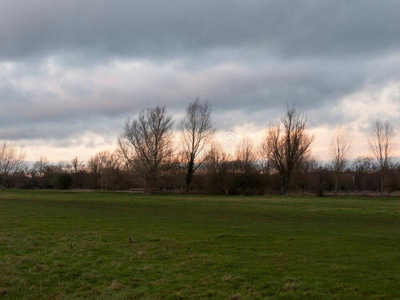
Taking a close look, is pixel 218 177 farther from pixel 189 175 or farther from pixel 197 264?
pixel 197 264

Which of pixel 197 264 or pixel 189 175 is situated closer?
pixel 197 264

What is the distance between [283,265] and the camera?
10.9m

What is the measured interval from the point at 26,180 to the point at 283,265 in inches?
4825

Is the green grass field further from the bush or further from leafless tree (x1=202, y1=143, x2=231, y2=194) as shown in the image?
the bush

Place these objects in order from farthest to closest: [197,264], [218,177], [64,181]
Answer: [64,181] → [218,177] → [197,264]

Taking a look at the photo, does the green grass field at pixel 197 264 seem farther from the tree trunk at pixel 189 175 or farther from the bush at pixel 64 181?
the bush at pixel 64 181

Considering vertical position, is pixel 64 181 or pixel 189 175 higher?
pixel 189 175

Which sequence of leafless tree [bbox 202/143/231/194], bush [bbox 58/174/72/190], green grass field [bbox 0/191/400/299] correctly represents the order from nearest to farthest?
Answer: green grass field [bbox 0/191/400/299], leafless tree [bbox 202/143/231/194], bush [bbox 58/174/72/190]

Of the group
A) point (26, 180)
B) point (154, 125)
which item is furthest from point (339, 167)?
point (26, 180)

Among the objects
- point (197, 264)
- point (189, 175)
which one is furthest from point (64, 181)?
point (197, 264)

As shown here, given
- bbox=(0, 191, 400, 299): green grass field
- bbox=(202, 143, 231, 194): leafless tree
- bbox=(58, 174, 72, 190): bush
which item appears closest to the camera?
bbox=(0, 191, 400, 299): green grass field

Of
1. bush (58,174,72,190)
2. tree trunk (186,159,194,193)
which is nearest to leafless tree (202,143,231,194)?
tree trunk (186,159,194,193)

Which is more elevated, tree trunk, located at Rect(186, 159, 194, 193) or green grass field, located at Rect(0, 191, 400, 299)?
tree trunk, located at Rect(186, 159, 194, 193)

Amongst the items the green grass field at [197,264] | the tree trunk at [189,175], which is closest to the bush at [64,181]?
the tree trunk at [189,175]
